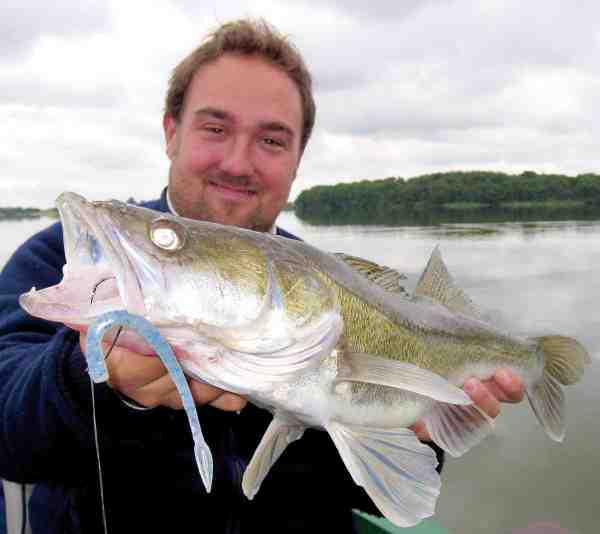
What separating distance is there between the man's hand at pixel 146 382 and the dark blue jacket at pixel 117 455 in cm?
6

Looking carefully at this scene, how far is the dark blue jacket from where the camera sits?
1820 mm

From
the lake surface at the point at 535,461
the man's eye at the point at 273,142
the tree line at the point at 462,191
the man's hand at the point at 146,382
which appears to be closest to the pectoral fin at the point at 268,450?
the man's hand at the point at 146,382

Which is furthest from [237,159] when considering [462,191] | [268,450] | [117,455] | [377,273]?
[462,191]

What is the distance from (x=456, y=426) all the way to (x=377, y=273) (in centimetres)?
90

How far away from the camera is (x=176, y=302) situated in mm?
1655

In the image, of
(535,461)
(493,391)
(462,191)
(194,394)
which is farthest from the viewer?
(462,191)

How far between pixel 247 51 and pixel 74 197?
259 cm

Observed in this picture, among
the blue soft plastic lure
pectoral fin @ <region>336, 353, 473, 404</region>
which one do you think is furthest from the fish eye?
pectoral fin @ <region>336, 353, 473, 404</region>

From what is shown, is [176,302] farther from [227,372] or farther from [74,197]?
[74,197]

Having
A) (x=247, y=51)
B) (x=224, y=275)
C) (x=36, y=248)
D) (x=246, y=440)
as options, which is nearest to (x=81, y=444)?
(x=224, y=275)

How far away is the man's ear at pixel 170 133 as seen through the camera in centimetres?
407

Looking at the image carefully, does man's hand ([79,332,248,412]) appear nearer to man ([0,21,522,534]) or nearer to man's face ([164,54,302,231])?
man ([0,21,522,534])

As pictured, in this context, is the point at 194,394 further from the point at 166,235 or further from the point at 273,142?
the point at 273,142

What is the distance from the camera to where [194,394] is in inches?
75.3
